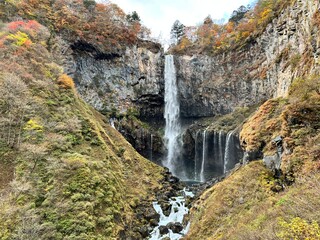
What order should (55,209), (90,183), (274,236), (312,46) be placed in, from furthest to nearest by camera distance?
(312,46) → (90,183) → (55,209) → (274,236)

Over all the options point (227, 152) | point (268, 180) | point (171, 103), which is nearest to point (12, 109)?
point (268, 180)

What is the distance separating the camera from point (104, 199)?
1521 cm

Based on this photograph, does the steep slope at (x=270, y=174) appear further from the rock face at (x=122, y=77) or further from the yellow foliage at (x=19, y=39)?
the rock face at (x=122, y=77)

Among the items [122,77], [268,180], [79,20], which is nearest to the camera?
[268,180]

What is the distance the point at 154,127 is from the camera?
128 ft

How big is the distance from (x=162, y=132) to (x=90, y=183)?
24.3 metres

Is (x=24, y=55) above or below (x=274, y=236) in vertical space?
above

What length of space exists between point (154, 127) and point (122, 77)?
10144mm

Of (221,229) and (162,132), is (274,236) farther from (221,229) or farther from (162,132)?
(162,132)

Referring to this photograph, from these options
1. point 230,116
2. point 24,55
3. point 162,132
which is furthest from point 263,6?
point 24,55

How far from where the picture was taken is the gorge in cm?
1170

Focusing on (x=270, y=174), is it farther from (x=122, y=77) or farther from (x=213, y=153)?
(x=122, y=77)

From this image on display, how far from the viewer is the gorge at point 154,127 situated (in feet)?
38.4

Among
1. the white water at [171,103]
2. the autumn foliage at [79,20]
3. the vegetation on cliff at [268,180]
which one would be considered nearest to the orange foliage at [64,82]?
the autumn foliage at [79,20]
